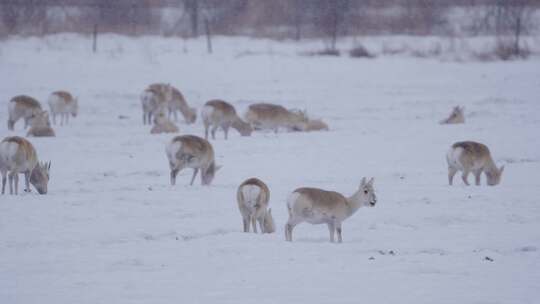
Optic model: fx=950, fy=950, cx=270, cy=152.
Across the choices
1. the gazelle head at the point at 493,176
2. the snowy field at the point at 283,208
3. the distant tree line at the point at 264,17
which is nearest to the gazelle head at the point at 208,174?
the snowy field at the point at 283,208

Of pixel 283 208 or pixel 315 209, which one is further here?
pixel 283 208

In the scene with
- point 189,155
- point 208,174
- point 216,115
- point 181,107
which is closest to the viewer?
→ point 189,155

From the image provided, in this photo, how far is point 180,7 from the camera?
59.8 m

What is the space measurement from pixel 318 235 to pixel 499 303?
→ 4.98m

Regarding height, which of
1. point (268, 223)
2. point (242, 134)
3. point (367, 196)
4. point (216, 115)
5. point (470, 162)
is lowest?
point (268, 223)

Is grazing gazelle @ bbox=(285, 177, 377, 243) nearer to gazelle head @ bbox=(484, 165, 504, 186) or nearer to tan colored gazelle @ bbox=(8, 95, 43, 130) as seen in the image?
gazelle head @ bbox=(484, 165, 504, 186)

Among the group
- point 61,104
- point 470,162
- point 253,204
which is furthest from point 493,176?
point 61,104

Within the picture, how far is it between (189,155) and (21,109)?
10736 millimetres

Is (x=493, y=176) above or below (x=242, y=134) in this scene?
below

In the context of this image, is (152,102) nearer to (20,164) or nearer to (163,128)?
(163,128)

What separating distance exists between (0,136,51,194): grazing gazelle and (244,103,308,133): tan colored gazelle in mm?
11159

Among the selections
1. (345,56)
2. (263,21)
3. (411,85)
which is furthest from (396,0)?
(411,85)

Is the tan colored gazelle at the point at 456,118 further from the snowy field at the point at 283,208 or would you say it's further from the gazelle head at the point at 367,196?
the gazelle head at the point at 367,196

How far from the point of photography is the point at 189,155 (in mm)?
17516
